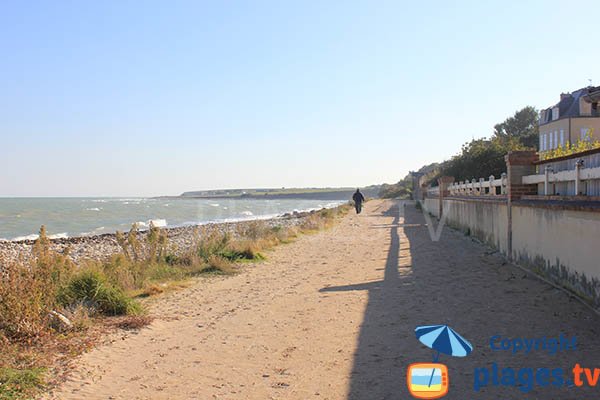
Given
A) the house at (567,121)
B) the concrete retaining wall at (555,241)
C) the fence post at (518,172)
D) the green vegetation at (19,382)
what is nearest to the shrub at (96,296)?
the green vegetation at (19,382)

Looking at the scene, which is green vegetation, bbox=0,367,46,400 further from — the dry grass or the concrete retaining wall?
the concrete retaining wall

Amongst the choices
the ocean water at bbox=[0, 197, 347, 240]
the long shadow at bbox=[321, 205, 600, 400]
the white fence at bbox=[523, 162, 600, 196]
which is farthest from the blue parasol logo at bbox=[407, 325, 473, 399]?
the ocean water at bbox=[0, 197, 347, 240]

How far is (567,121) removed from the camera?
46.5 meters

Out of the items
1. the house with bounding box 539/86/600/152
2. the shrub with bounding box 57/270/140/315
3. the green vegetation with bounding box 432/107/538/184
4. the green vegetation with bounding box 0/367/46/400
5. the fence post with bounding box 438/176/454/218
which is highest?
the house with bounding box 539/86/600/152

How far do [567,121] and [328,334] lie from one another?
151 ft

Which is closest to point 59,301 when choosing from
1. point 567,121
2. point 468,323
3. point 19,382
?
point 19,382

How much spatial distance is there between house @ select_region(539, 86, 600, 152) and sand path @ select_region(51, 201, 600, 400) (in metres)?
38.6

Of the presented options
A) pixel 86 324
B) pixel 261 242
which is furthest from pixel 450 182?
pixel 86 324

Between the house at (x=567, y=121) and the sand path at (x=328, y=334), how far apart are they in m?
38.6

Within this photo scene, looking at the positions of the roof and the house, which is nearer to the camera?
the house

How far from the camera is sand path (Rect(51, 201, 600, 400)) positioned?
201 inches

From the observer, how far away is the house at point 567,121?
44.9 meters

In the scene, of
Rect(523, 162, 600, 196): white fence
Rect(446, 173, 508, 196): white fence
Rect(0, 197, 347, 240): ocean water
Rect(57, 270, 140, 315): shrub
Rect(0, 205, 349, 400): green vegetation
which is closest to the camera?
Rect(0, 205, 349, 400): green vegetation

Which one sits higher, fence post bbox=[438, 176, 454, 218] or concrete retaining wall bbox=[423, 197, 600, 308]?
fence post bbox=[438, 176, 454, 218]
